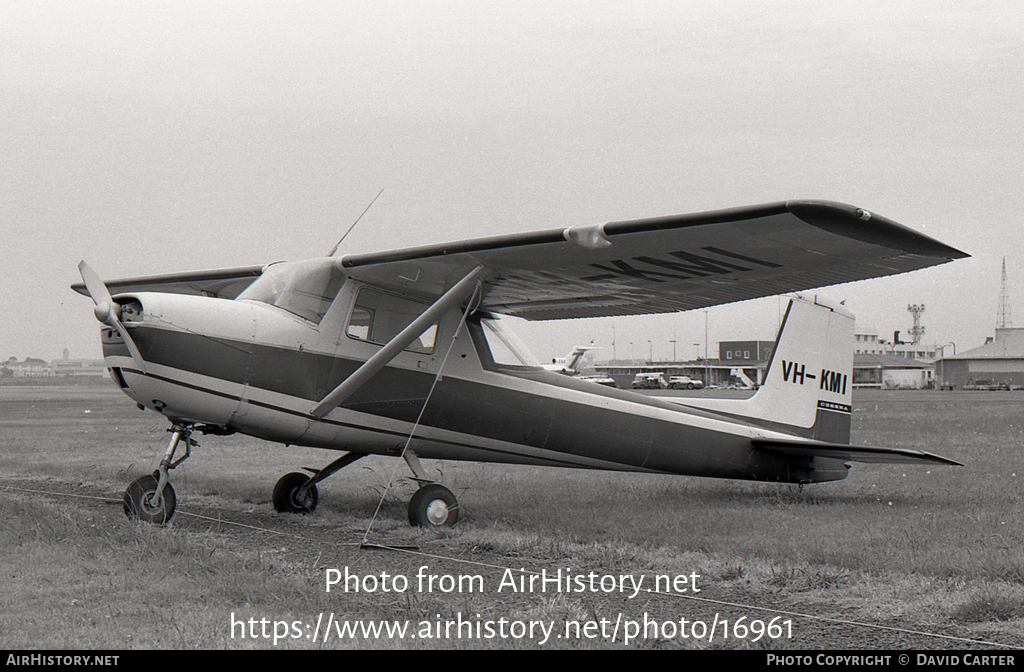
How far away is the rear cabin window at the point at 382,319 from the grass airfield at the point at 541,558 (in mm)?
1390

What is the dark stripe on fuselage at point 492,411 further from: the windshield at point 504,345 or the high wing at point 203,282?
the high wing at point 203,282

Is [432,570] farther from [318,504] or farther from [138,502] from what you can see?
[318,504]

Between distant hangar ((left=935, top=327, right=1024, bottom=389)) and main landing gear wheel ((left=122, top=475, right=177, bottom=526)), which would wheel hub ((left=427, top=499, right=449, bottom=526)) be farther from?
distant hangar ((left=935, top=327, right=1024, bottom=389))

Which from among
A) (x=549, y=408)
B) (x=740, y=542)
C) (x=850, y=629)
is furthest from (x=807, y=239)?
(x=549, y=408)

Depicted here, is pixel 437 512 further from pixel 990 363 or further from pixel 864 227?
pixel 990 363

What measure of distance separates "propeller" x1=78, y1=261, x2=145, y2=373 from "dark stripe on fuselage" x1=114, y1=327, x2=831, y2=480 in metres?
0.07

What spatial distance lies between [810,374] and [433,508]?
5.29 metres

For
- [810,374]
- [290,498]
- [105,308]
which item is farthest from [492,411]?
[810,374]

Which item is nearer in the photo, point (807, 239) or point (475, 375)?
point (807, 239)

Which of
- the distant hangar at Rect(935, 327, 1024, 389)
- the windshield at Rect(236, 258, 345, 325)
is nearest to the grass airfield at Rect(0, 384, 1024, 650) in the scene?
the windshield at Rect(236, 258, 345, 325)

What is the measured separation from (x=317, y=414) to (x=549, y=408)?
2.40 metres

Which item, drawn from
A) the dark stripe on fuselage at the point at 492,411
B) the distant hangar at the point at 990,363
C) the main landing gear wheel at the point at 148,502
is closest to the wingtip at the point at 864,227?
the dark stripe on fuselage at the point at 492,411

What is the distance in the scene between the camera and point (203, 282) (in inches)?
401

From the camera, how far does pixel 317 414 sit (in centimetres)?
795
